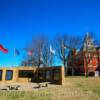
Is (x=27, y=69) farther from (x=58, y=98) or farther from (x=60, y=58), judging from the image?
(x=58, y=98)

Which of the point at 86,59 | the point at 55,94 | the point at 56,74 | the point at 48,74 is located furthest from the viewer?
the point at 86,59

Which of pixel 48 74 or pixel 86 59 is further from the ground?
pixel 86 59

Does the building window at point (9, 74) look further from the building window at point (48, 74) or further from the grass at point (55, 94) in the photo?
the grass at point (55, 94)

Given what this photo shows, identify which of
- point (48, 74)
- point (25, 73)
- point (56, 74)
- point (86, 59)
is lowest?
point (56, 74)

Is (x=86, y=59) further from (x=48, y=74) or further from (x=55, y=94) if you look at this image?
(x=55, y=94)

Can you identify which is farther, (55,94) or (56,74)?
(56,74)

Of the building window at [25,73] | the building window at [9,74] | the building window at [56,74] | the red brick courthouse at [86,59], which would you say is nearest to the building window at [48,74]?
the building window at [56,74]

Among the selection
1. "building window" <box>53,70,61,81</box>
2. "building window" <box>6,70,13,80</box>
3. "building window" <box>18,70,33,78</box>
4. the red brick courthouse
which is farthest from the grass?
the red brick courthouse

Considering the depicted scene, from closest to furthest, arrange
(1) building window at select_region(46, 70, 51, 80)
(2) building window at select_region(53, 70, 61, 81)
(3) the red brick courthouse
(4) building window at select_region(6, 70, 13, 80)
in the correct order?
(2) building window at select_region(53, 70, 61, 81), (1) building window at select_region(46, 70, 51, 80), (4) building window at select_region(6, 70, 13, 80), (3) the red brick courthouse

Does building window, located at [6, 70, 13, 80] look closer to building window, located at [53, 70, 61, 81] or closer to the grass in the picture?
building window, located at [53, 70, 61, 81]

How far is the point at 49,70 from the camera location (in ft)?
121

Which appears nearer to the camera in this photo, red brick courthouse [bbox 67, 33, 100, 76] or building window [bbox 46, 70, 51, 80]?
building window [bbox 46, 70, 51, 80]

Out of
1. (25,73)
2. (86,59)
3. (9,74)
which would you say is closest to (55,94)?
(9,74)

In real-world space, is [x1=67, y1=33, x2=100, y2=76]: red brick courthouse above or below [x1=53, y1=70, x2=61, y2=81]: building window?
above
